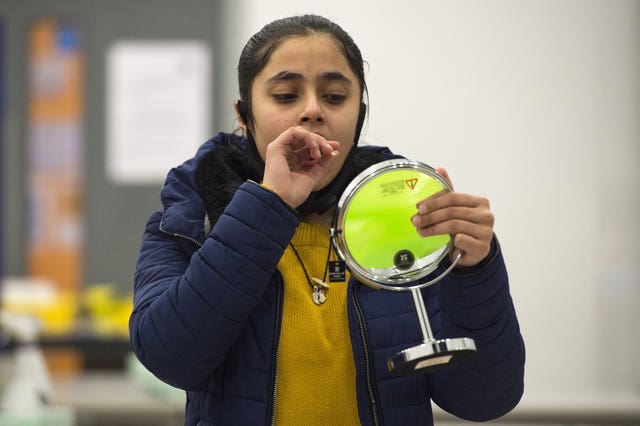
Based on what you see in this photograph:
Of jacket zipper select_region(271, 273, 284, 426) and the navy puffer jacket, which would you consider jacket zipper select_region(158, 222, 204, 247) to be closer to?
the navy puffer jacket

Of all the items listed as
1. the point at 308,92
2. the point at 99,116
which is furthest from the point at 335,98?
the point at 99,116

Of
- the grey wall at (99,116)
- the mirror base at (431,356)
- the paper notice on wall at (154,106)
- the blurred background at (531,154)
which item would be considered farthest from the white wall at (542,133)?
the grey wall at (99,116)

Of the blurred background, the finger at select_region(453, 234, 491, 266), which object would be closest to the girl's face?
the finger at select_region(453, 234, 491, 266)

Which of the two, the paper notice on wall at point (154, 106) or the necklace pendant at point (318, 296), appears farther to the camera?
the paper notice on wall at point (154, 106)

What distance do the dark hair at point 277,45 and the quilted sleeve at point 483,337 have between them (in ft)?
1.11

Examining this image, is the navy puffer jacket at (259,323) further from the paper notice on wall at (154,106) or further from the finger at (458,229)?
the paper notice on wall at (154,106)

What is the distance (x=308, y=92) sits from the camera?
112cm

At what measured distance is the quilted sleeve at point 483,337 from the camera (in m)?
1.06

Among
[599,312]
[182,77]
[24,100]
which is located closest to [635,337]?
[599,312]

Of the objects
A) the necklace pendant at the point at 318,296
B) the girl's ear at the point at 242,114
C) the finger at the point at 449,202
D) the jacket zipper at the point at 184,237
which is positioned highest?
the girl's ear at the point at 242,114

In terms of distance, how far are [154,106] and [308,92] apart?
13.3 ft

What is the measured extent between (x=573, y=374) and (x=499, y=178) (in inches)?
29.4

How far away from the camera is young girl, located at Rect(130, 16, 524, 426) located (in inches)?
41.1

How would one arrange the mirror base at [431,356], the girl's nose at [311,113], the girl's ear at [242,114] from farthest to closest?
the girl's ear at [242,114] → the girl's nose at [311,113] → the mirror base at [431,356]
